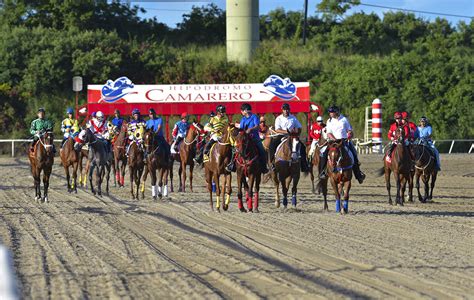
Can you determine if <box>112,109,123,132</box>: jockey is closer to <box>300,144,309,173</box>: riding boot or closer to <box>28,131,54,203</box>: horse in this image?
<box>28,131,54,203</box>: horse

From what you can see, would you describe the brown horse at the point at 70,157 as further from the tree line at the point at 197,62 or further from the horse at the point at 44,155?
the tree line at the point at 197,62

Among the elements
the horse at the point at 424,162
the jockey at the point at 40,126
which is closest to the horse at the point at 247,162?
the jockey at the point at 40,126

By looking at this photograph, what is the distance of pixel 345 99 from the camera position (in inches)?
2405

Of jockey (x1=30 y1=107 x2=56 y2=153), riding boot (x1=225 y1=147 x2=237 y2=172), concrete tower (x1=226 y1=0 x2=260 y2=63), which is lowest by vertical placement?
riding boot (x1=225 y1=147 x2=237 y2=172)

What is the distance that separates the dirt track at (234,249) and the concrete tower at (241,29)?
→ 129ft

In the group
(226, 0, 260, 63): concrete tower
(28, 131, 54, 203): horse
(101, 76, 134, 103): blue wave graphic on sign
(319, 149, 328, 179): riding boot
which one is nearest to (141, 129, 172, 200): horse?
(28, 131, 54, 203): horse

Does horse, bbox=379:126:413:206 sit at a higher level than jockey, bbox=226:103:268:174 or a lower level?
lower

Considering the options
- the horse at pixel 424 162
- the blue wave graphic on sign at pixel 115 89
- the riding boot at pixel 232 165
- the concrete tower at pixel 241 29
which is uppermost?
the concrete tower at pixel 241 29

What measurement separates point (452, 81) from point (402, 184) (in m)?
39.2

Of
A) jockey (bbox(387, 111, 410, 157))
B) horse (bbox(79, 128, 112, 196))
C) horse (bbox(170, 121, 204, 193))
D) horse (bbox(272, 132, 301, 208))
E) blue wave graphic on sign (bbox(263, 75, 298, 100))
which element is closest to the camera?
horse (bbox(272, 132, 301, 208))

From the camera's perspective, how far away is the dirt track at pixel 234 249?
447 inches

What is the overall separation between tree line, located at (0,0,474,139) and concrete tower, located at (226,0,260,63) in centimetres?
68

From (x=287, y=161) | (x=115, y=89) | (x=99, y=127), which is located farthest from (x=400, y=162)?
(x=115, y=89)

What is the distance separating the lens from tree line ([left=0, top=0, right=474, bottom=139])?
197ft
